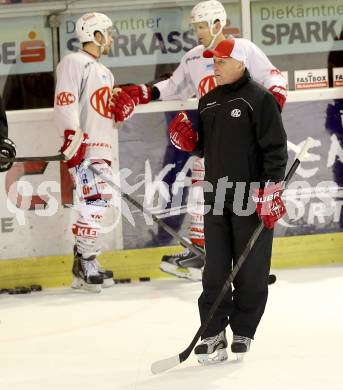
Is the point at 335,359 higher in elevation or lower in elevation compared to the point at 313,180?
lower

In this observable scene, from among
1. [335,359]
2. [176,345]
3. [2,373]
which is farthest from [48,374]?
[335,359]

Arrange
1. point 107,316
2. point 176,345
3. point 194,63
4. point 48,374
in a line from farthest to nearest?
point 194,63, point 107,316, point 176,345, point 48,374

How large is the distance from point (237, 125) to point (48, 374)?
47.5 inches

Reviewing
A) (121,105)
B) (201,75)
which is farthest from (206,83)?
(121,105)

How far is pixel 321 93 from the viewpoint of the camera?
666cm

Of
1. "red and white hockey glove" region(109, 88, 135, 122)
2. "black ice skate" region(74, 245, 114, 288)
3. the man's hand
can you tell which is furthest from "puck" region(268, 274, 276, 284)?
the man's hand

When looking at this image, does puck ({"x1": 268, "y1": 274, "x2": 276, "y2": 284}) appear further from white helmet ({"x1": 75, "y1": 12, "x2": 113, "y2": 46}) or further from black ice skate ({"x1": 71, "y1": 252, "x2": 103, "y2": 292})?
white helmet ({"x1": 75, "y1": 12, "x2": 113, "y2": 46})

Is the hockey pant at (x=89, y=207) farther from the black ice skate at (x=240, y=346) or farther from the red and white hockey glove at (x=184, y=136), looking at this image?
the black ice skate at (x=240, y=346)

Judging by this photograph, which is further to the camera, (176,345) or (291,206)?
(291,206)

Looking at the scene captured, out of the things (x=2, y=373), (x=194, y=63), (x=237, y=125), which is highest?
(x=194, y=63)

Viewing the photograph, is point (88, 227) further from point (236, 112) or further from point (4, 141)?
point (236, 112)

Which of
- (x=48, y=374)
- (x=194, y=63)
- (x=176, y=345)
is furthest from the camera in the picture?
(x=194, y=63)

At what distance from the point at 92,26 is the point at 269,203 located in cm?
231

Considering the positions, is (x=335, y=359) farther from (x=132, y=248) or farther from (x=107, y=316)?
(x=132, y=248)
